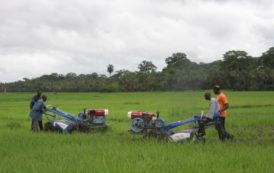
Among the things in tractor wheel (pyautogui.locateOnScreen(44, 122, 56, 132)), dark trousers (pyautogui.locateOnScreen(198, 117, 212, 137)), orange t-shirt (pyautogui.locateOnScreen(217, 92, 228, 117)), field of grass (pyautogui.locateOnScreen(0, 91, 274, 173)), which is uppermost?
orange t-shirt (pyautogui.locateOnScreen(217, 92, 228, 117))

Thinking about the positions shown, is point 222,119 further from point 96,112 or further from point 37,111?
point 37,111

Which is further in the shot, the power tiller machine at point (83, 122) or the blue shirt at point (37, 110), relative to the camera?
the blue shirt at point (37, 110)

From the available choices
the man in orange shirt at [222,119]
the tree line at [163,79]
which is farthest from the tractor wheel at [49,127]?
the tree line at [163,79]

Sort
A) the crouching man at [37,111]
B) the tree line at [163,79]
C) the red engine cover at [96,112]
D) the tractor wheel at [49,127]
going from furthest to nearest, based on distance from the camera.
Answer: the tree line at [163,79]
the crouching man at [37,111]
the tractor wheel at [49,127]
the red engine cover at [96,112]

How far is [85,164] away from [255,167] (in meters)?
2.95

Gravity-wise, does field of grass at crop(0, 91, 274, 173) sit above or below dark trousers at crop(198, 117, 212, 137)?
below

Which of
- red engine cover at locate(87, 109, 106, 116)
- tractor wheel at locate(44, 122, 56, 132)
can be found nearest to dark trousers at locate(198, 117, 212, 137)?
red engine cover at locate(87, 109, 106, 116)

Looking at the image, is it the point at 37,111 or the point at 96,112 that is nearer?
the point at 96,112

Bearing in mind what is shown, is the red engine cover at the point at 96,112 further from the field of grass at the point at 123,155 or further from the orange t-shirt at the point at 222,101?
the orange t-shirt at the point at 222,101

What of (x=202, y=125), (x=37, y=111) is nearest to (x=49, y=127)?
(x=37, y=111)

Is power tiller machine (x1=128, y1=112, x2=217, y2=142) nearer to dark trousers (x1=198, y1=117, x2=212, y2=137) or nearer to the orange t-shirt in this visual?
dark trousers (x1=198, y1=117, x2=212, y2=137)

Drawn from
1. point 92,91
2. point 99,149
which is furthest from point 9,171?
point 92,91

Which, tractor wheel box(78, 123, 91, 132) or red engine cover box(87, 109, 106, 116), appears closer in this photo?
tractor wheel box(78, 123, 91, 132)

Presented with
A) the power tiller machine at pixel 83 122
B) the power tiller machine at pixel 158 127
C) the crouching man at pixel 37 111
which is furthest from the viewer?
the crouching man at pixel 37 111
